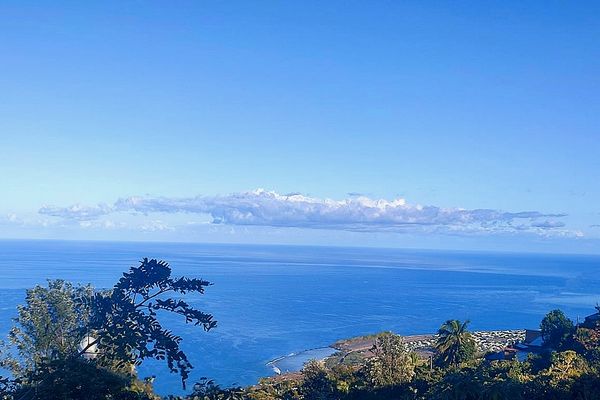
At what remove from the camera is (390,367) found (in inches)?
992

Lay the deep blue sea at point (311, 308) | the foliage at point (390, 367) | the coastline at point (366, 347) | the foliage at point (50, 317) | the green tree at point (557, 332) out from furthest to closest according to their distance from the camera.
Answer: the deep blue sea at point (311, 308)
the coastline at point (366, 347)
the green tree at point (557, 332)
the foliage at point (390, 367)
the foliage at point (50, 317)

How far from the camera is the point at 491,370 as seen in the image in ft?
81.2

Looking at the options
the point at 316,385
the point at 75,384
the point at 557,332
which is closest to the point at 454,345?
the point at 557,332

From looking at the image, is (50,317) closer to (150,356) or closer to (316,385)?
(150,356)

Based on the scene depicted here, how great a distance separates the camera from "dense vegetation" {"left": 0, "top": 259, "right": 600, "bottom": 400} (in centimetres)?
1051

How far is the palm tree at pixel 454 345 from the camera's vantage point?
36.1 meters

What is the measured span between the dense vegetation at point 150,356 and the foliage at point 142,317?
0.02 meters

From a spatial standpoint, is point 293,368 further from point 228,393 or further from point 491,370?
Answer: point 228,393

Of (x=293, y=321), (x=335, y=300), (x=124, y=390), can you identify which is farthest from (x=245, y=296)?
(x=124, y=390)

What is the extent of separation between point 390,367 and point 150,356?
17041 mm

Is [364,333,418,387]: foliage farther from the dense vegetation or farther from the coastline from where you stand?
the coastline

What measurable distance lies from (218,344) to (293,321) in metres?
19.8

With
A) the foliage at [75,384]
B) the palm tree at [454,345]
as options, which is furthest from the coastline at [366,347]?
the foliage at [75,384]

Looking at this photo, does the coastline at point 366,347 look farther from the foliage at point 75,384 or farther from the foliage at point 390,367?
the foliage at point 75,384
